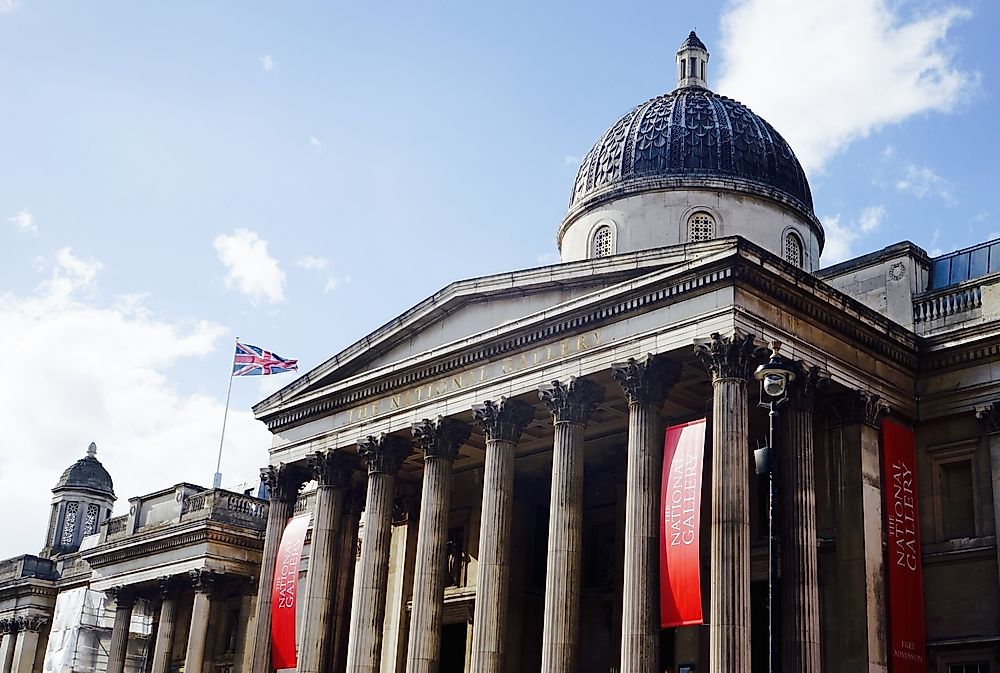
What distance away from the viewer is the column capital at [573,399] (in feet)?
87.9

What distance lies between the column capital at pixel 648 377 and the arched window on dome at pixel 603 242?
9879mm

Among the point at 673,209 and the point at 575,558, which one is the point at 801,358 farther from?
the point at 673,209

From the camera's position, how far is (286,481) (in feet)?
113

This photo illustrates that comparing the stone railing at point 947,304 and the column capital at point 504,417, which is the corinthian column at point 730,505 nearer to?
the column capital at point 504,417

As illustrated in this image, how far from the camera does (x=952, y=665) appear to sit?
26.2m

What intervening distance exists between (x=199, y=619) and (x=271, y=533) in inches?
458

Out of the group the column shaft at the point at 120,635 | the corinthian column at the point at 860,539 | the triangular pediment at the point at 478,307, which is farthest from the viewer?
the column shaft at the point at 120,635

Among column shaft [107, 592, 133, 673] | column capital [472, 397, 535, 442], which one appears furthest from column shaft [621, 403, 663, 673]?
column shaft [107, 592, 133, 673]

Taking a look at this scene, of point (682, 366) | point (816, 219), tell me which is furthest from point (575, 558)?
point (816, 219)

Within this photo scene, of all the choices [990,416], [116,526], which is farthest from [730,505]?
[116,526]

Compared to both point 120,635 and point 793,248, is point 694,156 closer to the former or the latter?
point 793,248

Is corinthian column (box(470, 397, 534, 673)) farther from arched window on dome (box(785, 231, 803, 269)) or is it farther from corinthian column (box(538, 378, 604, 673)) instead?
arched window on dome (box(785, 231, 803, 269))

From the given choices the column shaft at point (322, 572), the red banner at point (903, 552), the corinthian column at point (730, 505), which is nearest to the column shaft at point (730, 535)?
the corinthian column at point (730, 505)

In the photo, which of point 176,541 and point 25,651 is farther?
point 25,651
